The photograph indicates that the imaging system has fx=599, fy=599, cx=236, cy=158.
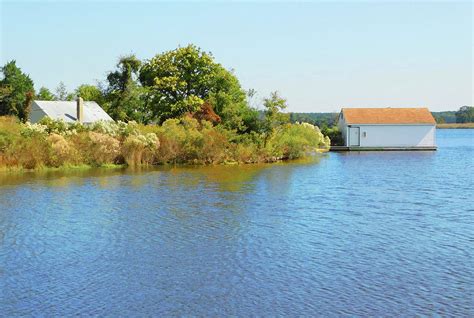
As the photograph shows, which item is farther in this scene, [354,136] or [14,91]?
[14,91]

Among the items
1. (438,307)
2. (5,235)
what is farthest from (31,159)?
(438,307)

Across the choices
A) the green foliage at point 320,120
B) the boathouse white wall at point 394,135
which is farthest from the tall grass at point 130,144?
the green foliage at point 320,120

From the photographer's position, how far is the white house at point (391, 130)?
63688 millimetres

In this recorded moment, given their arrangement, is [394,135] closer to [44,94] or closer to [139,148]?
[139,148]

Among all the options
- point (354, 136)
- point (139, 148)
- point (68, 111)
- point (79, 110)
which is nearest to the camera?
point (139, 148)

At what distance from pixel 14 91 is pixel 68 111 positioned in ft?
58.7

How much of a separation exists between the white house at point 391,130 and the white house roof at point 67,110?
26295 mm

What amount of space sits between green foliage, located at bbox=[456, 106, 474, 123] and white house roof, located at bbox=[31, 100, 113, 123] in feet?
510

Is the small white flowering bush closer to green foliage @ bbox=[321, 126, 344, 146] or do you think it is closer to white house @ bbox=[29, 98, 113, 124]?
white house @ bbox=[29, 98, 113, 124]

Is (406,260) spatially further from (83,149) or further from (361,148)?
(361,148)

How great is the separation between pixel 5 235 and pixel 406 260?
36.0ft

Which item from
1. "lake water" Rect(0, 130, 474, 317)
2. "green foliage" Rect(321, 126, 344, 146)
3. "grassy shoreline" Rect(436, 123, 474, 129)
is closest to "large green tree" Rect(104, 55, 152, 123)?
"green foliage" Rect(321, 126, 344, 146)

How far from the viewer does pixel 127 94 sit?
211 feet

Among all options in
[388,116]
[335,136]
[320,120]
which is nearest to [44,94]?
[335,136]
